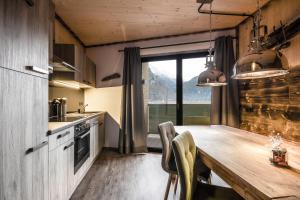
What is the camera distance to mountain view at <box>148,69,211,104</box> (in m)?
4.39

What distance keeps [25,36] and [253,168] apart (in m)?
1.85

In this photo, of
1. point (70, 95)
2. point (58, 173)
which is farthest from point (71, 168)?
point (70, 95)

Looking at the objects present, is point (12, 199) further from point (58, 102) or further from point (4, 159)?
point (58, 102)

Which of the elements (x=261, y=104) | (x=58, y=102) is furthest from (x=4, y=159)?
(x=261, y=104)

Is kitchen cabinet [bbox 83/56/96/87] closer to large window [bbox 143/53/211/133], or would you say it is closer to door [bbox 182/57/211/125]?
large window [bbox 143/53/211/133]

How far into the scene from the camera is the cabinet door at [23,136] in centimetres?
124

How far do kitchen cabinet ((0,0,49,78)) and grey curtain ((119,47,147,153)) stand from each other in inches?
103

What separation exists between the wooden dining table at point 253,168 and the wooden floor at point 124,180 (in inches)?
42.9

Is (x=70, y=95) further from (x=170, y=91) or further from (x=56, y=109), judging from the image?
(x=170, y=91)

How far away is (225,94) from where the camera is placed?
3.85 meters

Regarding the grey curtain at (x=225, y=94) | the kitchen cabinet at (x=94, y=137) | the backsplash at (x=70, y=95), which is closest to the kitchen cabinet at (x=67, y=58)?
the backsplash at (x=70, y=95)

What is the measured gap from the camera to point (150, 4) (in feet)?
9.78

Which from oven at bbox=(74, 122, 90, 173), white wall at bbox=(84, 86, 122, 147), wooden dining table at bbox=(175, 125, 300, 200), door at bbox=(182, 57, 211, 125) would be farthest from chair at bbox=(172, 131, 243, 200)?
white wall at bbox=(84, 86, 122, 147)

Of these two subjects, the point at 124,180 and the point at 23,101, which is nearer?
the point at 23,101
